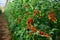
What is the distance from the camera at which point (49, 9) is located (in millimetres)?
3582

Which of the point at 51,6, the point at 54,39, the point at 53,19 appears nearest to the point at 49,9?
the point at 51,6

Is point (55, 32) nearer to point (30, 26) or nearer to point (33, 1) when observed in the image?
point (30, 26)

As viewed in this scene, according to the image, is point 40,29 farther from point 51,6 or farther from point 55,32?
point 51,6

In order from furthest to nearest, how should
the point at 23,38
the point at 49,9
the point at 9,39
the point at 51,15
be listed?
the point at 9,39
the point at 23,38
the point at 49,9
the point at 51,15

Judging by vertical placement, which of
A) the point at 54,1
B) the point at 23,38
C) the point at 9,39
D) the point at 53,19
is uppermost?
the point at 54,1

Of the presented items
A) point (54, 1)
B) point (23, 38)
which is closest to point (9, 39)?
point (23, 38)

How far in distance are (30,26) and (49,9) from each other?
523mm

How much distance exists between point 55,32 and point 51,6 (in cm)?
54

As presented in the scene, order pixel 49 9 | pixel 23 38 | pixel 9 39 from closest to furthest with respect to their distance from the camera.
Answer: pixel 49 9
pixel 23 38
pixel 9 39

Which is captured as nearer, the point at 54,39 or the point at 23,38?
the point at 54,39

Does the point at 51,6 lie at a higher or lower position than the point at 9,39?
higher

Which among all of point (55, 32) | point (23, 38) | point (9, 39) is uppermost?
point (55, 32)

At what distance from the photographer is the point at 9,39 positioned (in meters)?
6.38

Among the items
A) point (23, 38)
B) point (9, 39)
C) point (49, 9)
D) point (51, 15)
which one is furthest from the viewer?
point (9, 39)
